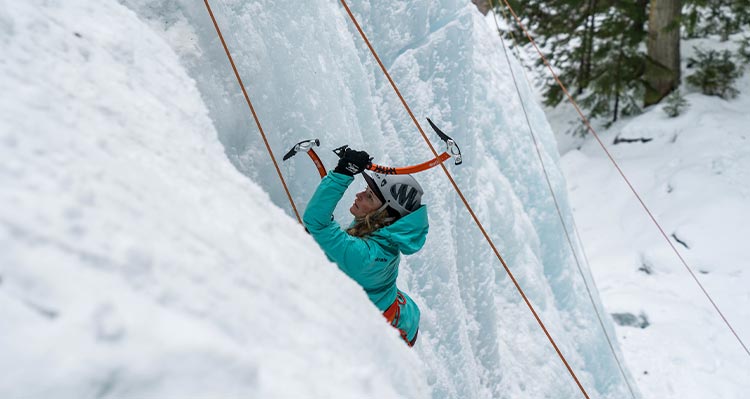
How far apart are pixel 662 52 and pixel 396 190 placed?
8255 millimetres

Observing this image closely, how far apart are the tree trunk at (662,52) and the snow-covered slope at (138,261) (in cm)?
858

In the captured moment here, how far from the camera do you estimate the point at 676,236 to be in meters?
6.45

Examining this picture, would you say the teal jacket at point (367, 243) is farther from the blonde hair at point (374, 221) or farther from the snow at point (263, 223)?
the snow at point (263, 223)

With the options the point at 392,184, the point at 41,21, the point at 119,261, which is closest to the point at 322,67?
the point at 392,184

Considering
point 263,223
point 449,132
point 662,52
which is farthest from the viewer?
point 662,52

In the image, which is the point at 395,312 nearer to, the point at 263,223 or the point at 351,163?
Result: the point at 351,163

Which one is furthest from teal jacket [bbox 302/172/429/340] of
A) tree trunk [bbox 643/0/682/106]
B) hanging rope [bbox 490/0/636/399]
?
tree trunk [bbox 643/0/682/106]

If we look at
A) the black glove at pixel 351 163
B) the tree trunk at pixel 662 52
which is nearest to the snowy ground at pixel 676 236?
the tree trunk at pixel 662 52

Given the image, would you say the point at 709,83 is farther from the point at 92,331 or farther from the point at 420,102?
the point at 92,331

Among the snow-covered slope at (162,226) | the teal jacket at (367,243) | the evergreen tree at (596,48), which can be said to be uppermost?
the evergreen tree at (596,48)

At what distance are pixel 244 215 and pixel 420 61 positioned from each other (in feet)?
7.45

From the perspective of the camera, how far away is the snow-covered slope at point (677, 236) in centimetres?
482

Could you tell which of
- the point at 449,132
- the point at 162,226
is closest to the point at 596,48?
the point at 449,132

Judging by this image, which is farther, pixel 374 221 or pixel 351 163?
pixel 374 221
